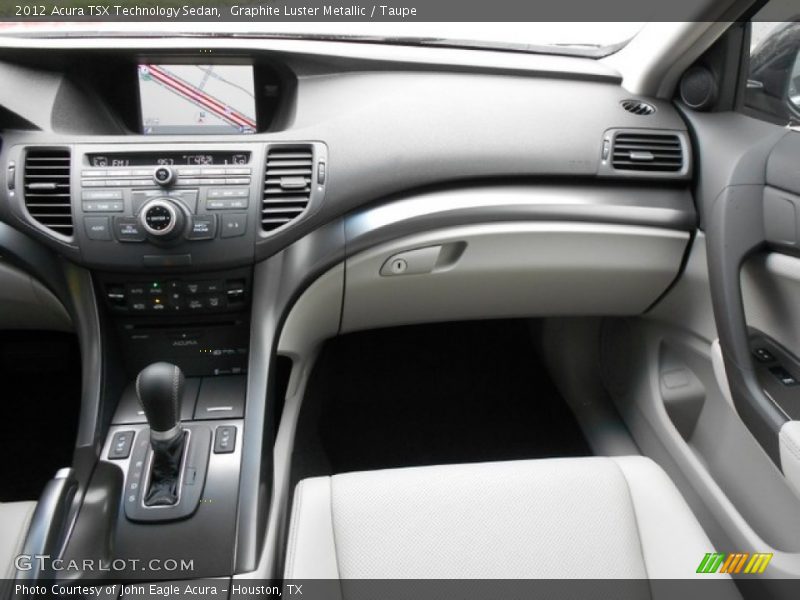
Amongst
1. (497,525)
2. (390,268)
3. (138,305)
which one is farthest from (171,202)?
(497,525)

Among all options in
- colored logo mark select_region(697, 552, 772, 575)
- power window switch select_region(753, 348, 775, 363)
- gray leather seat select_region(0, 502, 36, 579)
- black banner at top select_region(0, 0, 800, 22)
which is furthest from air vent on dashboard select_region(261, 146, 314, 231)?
colored logo mark select_region(697, 552, 772, 575)

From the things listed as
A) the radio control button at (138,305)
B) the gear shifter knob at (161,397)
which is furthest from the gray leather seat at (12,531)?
the radio control button at (138,305)

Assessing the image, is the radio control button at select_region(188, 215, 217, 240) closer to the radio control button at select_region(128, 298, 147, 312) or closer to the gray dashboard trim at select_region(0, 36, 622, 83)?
the radio control button at select_region(128, 298, 147, 312)

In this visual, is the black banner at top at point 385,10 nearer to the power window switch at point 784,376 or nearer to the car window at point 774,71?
the car window at point 774,71

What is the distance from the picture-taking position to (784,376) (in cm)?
124

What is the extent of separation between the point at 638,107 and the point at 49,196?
1309 millimetres

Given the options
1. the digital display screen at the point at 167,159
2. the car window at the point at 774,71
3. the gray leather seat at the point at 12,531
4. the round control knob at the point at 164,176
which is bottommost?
the gray leather seat at the point at 12,531

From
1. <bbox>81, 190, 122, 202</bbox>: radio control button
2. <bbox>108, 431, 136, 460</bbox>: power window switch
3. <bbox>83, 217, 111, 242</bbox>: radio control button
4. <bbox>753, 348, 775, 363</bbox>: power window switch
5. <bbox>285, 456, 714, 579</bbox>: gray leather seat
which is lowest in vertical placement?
<bbox>108, 431, 136, 460</bbox>: power window switch

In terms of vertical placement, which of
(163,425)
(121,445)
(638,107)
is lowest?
(121,445)

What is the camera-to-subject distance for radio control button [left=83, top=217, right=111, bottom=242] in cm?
130

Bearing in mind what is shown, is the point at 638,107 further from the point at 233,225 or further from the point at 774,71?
the point at 233,225

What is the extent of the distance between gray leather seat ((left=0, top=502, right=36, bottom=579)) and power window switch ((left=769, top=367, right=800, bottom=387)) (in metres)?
1.38

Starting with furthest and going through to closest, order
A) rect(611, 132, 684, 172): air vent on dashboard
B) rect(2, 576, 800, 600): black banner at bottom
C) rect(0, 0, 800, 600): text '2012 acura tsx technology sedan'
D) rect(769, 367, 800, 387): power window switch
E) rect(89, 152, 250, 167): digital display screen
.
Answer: rect(611, 132, 684, 172): air vent on dashboard, rect(89, 152, 250, 167): digital display screen, rect(769, 367, 800, 387): power window switch, rect(0, 0, 800, 600): text '2012 acura tsx technology sedan', rect(2, 576, 800, 600): black banner at bottom

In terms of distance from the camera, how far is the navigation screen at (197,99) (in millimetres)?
1390
